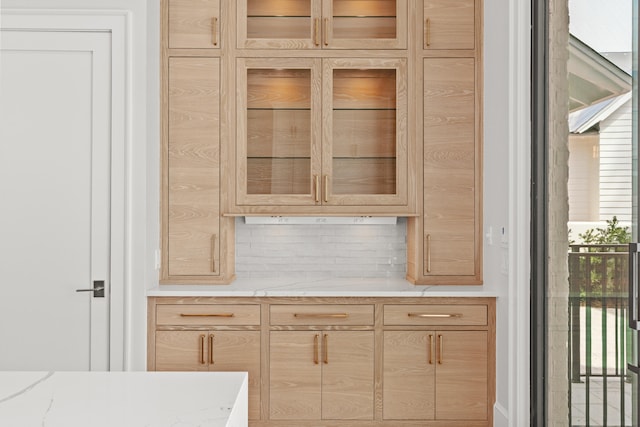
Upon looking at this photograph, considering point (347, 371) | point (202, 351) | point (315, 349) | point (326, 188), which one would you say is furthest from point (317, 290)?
point (202, 351)

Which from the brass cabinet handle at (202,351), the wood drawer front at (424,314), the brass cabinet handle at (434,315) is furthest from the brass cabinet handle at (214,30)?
the brass cabinet handle at (434,315)

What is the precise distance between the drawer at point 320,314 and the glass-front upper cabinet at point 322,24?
138 cm

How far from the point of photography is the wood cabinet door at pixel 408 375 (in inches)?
125

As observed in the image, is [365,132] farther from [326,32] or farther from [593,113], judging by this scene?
[593,113]

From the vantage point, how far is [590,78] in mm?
→ 2330

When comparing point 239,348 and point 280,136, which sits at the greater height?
point 280,136

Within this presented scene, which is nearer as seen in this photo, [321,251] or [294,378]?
[294,378]

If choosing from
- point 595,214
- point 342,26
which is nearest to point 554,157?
point 595,214

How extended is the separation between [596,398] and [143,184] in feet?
7.50

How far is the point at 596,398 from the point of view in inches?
89.7

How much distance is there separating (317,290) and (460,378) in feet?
2.79

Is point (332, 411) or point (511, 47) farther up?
point (511, 47)

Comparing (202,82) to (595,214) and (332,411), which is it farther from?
(595,214)

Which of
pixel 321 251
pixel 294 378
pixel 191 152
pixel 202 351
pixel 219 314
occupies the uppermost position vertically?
pixel 191 152
